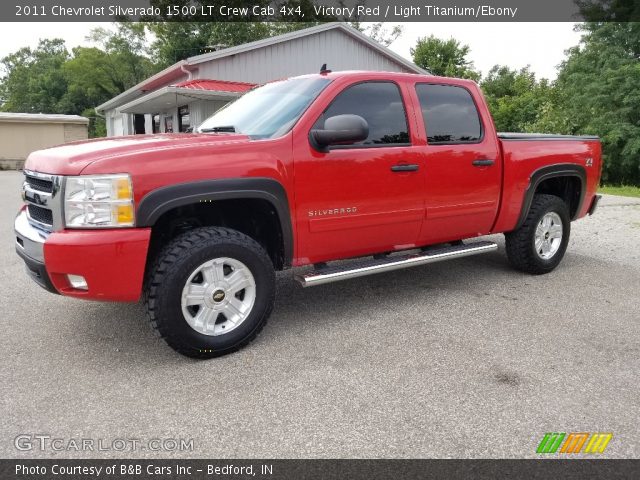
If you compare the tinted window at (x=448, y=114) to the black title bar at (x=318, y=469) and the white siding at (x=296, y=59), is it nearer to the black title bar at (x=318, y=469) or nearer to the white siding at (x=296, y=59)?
the black title bar at (x=318, y=469)

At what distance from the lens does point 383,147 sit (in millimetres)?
4129

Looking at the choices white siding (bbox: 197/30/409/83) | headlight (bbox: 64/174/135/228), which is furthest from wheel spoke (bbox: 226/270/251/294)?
white siding (bbox: 197/30/409/83)

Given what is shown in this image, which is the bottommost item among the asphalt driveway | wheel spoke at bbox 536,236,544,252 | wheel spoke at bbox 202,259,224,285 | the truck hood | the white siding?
the asphalt driveway

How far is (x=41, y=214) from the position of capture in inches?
134

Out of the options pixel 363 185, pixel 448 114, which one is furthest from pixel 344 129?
pixel 448 114

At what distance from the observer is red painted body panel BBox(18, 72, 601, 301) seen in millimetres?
3080

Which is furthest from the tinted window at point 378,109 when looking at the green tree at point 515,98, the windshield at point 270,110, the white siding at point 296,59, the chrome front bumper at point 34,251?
the green tree at point 515,98

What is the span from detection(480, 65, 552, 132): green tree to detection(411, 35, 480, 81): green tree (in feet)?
9.56

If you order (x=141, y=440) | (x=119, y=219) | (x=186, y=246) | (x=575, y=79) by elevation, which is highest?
(x=575, y=79)

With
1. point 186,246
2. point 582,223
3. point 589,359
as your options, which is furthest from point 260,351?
point 582,223

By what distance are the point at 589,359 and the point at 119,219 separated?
317 centimetres

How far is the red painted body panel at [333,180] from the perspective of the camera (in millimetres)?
3080

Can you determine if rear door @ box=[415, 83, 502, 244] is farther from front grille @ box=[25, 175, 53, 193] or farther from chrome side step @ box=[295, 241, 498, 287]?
front grille @ box=[25, 175, 53, 193]

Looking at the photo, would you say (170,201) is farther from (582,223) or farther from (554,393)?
(582,223)
